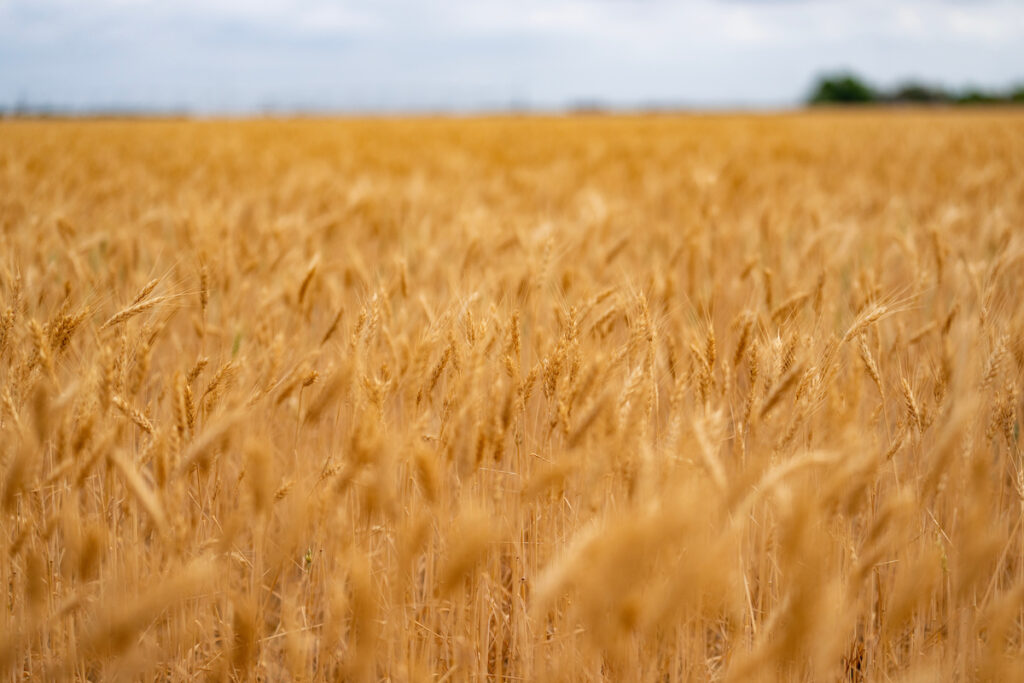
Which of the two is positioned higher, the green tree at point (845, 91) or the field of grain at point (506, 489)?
the green tree at point (845, 91)

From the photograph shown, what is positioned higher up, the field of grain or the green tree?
the green tree

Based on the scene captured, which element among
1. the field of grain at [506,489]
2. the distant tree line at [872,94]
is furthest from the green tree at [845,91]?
the field of grain at [506,489]

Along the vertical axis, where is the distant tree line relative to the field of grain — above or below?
above

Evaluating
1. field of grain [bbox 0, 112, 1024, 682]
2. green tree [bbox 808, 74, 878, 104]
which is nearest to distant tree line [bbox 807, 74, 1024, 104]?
green tree [bbox 808, 74, 878, 104]

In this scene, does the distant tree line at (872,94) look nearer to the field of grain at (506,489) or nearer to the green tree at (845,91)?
the green tree at (845,91)

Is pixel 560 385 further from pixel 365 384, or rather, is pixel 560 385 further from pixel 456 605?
pixel 456 605

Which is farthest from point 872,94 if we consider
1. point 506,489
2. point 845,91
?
point 506,489

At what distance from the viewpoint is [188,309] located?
249 cm

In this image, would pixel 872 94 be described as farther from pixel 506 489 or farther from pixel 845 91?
pixel 506 489

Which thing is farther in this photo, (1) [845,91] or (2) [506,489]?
(1) [845,91]

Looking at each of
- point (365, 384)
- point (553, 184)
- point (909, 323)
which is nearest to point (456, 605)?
point (365, 384)

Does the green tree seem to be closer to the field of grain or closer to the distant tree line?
the distant tree line

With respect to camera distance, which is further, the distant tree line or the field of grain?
the distant tree line

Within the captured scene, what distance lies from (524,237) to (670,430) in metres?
1.34
